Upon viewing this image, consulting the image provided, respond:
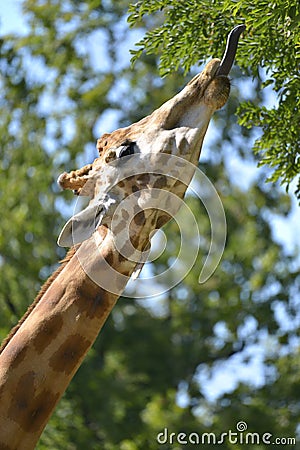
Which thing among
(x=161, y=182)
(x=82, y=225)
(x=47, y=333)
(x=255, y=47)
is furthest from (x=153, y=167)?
(x=255, y=47)

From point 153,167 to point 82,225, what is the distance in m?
0.34

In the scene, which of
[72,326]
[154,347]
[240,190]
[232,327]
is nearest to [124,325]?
[154,347]

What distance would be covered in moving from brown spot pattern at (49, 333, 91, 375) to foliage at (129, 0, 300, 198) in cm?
146

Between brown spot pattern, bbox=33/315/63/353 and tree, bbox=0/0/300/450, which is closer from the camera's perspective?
brown spot pattern, bbox=33/315/63/353

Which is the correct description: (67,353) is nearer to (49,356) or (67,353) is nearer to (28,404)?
(49,356)

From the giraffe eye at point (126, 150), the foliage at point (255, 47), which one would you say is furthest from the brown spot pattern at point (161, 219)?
the foliage at point (255, 47)

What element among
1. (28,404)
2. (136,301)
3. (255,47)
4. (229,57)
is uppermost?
(136,301)

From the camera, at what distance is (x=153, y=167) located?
3.42m

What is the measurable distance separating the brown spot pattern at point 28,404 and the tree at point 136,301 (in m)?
8.31

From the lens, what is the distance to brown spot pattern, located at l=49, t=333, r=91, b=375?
3.49m

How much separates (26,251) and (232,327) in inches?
120

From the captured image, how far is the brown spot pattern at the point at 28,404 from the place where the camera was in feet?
11.4

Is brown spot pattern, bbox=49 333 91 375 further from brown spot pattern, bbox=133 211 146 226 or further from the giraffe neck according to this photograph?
brown spot pattern, bbox=133 211 146 226

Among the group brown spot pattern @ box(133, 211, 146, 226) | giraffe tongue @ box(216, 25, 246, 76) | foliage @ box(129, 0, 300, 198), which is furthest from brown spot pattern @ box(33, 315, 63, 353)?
foliage @ box(129, 0, 300, 198)
